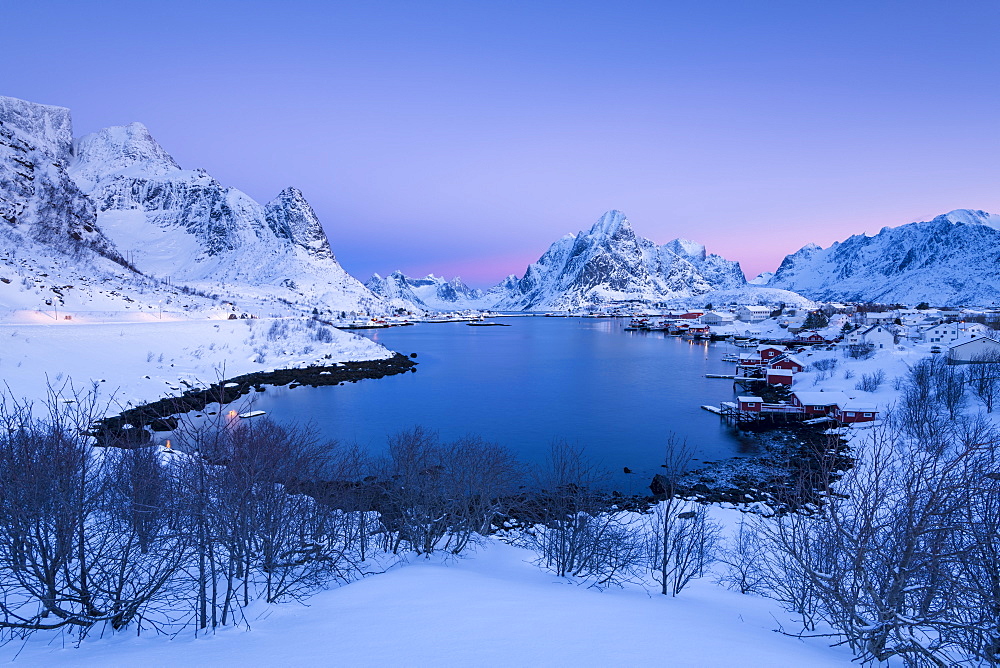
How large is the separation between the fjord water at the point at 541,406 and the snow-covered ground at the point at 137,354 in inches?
293

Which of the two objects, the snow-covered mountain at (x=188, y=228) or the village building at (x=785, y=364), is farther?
the snow-covered mountain at (x=188, y=228)

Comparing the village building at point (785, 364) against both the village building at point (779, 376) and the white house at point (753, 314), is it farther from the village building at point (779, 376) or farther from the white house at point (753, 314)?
the white house at point (753, 314)

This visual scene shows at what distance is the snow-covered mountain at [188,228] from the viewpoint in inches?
5541

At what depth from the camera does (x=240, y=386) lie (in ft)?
135

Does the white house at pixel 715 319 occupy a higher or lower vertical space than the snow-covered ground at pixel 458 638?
higher

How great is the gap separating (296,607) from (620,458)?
2103cm

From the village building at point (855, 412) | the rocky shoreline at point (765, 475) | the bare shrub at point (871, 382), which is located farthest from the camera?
the bare shrub at point (871, 382)

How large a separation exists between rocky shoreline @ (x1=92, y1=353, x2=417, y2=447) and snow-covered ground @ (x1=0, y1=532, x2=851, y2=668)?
62.0 feet

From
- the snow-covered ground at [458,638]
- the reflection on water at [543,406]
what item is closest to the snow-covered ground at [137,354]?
the reflection on water at [543,406]

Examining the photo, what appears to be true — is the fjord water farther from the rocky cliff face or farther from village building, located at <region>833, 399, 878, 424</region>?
the rocky cliff face

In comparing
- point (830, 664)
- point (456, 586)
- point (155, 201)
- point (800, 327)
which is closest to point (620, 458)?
point (456, 586)

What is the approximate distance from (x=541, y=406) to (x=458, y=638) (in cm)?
3401

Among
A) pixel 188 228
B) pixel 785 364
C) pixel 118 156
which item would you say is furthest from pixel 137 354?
pixel 118 156

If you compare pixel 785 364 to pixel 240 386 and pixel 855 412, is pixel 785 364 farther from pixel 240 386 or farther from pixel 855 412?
pixel 240 386
